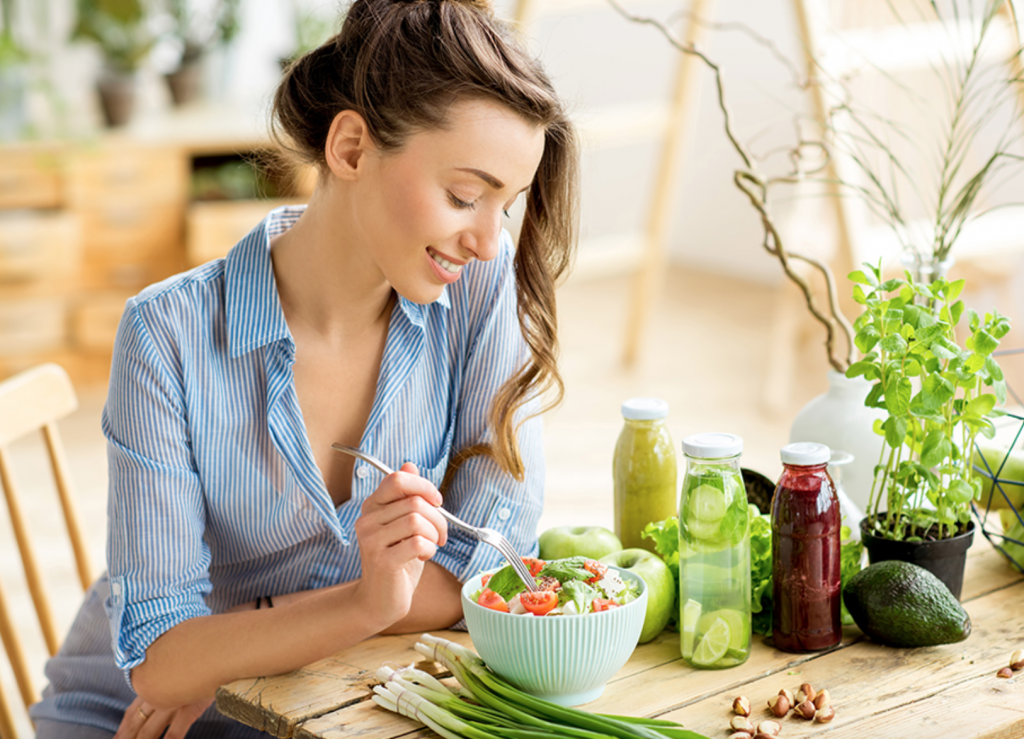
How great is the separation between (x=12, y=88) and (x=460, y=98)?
139 inches

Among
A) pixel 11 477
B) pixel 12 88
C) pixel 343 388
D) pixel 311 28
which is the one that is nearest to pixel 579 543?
pixel 343 388

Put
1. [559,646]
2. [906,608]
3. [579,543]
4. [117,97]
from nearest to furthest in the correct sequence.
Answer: [559,646]
[906,608]
[579,543]
[117,97]

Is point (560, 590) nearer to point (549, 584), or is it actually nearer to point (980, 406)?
point (549, 584)

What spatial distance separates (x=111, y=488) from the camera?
1.21 metres

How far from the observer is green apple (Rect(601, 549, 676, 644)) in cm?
115

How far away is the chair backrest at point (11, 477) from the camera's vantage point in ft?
5.00

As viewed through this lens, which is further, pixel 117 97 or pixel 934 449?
pixel 117 97

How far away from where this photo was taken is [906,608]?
112 centimetres

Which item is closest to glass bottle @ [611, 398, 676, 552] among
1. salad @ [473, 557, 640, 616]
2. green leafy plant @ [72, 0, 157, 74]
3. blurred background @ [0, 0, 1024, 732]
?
salad @ [473, 557, 640, 616]

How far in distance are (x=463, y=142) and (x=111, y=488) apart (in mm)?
514

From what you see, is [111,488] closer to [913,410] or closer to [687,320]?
[913,410]

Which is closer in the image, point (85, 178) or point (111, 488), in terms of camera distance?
point (111, 488)

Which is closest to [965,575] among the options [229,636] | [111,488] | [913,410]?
[913,410]

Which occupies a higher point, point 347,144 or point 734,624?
point 347,144
